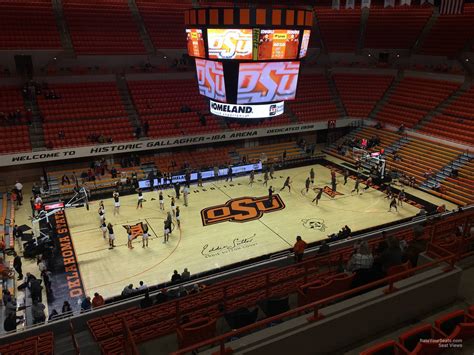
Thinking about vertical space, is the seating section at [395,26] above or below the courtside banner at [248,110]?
above

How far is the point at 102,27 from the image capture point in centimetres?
3144

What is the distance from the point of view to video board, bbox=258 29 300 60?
1436 cm

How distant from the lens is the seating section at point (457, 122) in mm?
26066

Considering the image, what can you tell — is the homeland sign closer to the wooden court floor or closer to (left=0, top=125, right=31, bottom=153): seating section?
(left=0, top=125, right=31, bottom=153): seating section

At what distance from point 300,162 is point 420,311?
71.6ft

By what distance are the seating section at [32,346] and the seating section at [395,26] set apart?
118 feet

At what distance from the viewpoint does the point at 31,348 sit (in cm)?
897

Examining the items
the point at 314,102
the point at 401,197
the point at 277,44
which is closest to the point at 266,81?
the point at 277,44

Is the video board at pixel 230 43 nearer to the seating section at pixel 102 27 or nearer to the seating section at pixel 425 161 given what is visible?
the seating section at pixel 425 161

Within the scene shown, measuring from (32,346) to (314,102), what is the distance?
94.7 feet

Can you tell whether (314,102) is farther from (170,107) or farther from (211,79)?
(211,79)

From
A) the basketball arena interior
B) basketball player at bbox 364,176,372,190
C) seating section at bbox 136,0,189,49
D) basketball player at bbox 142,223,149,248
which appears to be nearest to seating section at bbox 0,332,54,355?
the basketball arena interior

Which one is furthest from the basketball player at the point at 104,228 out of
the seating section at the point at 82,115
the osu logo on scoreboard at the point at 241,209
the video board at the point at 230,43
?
the video board at the point at 230,43

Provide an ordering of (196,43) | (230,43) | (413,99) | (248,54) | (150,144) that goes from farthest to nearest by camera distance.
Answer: (413,99) < (150,144) < (196,43) < (248,54) < (230,43)
